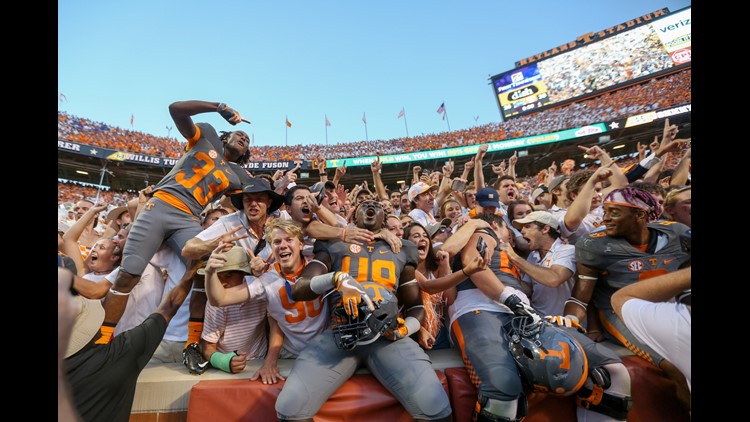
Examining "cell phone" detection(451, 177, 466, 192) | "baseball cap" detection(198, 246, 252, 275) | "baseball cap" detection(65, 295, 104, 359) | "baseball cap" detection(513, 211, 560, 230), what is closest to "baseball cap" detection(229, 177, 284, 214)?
"baseball cap" detection(198, 246, 252, 275)

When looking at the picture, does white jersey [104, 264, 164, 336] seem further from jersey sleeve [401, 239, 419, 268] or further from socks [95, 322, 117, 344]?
jersey sleeve [401, 239, 419, 268]

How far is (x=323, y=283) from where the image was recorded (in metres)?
2.27

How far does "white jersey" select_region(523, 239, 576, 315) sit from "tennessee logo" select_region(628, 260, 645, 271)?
41 cm

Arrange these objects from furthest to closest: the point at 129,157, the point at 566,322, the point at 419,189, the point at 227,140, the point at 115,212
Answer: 1. the point at 129,157
2. the point at 419,189
3. the point at 115,212
4. the point at 227,140
5. the point at 566,322

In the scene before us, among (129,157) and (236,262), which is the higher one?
(129,157)

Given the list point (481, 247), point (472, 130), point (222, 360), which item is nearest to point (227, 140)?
point (222, 360)

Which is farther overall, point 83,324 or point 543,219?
point 543,219

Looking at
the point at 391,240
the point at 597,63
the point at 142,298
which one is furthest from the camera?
the point at 597,63

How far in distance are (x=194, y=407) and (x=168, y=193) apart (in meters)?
2.08

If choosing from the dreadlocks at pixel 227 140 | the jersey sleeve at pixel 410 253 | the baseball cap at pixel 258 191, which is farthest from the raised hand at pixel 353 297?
the dreadlocks at pixel 227 140

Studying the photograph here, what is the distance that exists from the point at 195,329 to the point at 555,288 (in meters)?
3.21

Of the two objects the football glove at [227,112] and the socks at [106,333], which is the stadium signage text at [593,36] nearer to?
the football glove at [227,112]

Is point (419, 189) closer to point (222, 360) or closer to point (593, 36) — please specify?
point (222, 360)
